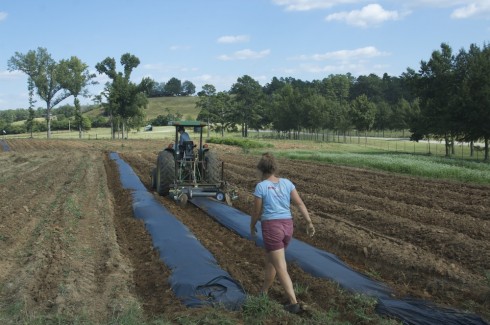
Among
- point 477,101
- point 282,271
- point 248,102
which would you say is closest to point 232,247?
point 282,271

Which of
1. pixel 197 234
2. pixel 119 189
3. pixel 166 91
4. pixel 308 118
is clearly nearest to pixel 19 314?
pixel 197 234

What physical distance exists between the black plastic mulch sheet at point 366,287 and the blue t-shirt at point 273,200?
1.46 metres

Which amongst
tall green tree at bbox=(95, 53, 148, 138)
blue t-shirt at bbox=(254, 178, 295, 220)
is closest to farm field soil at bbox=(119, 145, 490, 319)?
blue t-shirt at bbox=(254, 178, 295, 220)

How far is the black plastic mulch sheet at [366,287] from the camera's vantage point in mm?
4734

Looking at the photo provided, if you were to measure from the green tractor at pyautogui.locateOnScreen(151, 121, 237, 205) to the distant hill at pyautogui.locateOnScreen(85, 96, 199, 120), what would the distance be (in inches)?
3887

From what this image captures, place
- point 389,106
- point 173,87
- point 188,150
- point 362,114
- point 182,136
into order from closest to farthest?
point 188,150
point 182,136
point 362,114
point 389,106
point 173,87

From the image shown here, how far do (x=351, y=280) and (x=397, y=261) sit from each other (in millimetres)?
1439

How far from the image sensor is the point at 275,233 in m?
5.06

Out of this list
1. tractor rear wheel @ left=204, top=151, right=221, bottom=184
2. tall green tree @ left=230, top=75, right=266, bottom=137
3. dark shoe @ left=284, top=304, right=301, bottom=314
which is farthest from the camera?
tall green tree @ left=230, top=75, right=266, bottom=137

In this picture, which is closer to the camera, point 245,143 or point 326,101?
point 245,143

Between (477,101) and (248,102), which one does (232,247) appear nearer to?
(477,101)

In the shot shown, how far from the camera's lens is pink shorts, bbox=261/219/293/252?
5.06 m

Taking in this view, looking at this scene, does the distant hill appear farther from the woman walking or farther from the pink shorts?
the pink shorts

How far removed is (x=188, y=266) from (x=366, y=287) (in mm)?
2378
